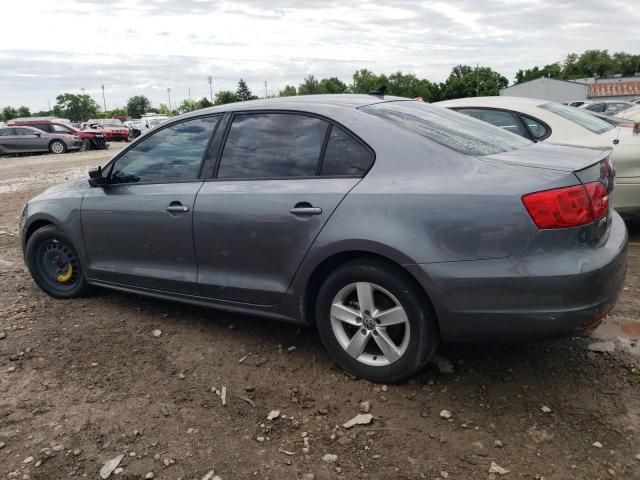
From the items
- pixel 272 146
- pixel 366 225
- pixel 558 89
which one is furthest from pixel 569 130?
pixel 558 89

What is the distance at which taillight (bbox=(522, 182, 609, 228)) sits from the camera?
8.41 feet

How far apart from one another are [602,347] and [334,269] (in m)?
1.77

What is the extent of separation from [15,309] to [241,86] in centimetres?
10876

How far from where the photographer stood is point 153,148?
13.3 feet

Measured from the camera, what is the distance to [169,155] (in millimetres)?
3924

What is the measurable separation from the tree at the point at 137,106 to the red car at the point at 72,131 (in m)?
Result: 90.1

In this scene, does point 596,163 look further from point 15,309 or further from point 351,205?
point 15,309

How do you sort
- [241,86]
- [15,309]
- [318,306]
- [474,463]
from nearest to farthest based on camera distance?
[474,463]
[318,306]
[15,309]
[241,86]

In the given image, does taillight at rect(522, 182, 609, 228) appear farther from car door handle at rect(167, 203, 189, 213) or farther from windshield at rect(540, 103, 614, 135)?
windshield at rect(540, 103, 614, 135)

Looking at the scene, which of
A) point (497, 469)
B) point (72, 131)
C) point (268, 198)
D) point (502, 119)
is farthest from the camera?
point (72, 131)

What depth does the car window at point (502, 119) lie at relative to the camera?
573 centimetres

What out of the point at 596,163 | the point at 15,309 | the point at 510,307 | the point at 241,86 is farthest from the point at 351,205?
the point at 241,86

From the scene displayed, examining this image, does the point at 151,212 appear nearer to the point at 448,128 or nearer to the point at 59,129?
the point at 448,128

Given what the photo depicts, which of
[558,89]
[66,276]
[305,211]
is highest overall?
[558,89]
